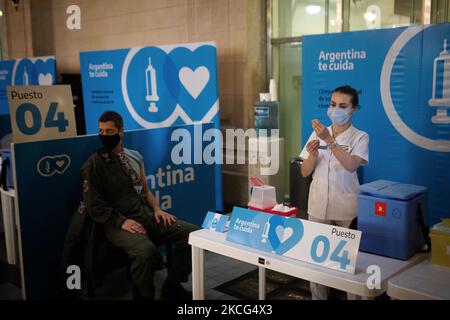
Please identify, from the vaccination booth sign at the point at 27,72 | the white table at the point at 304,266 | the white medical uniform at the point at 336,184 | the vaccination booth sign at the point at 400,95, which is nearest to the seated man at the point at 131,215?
the white table at the point at 304,266

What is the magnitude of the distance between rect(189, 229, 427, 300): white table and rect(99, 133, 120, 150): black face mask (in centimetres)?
108

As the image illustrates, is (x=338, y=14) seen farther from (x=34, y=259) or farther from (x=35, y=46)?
(x=35, y=46)

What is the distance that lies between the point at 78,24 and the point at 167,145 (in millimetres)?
4723

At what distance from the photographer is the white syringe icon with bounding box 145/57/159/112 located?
5266mm

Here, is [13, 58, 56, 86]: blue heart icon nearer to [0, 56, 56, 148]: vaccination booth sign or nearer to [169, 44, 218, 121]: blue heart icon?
[0, 56, 56, 148]: vaccination booth sign

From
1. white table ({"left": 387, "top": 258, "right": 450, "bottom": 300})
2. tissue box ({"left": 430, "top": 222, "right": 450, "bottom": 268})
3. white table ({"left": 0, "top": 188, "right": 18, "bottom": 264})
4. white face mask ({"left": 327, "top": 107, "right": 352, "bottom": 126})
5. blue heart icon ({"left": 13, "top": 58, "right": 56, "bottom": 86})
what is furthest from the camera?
blue heart icon ({"left": 13, "top": 58, "right": 56, "bottom": 86})

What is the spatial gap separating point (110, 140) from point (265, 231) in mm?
1457

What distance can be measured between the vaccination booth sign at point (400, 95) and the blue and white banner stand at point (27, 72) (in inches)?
192

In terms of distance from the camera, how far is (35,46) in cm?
827

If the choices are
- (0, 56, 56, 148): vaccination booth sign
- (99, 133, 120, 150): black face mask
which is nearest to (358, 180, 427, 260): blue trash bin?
(99, 133, 120, 150): black face mask

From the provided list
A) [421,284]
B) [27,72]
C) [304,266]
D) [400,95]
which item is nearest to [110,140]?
[304,266]

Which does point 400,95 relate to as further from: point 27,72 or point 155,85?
point 27,72

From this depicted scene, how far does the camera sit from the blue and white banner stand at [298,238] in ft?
5.91

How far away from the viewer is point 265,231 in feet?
6.70
